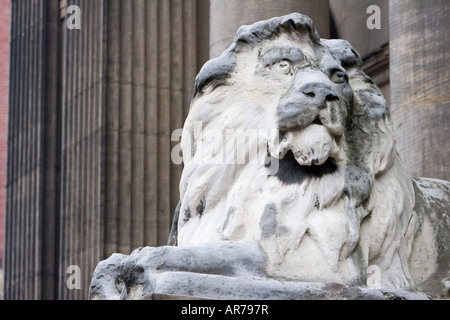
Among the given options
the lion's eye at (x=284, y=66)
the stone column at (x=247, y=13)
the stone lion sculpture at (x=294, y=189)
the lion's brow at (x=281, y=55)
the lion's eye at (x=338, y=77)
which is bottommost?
the stone lion sculpture at (x=294, y=189)

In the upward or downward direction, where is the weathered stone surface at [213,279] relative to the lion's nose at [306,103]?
downward

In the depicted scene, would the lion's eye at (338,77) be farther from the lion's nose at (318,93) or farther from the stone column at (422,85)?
the stone column at (422,85)

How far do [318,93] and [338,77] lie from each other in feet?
1.30

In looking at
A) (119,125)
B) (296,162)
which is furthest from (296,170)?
(119,125)

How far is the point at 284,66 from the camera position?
8242 mm

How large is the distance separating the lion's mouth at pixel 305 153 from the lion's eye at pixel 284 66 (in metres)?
0.44

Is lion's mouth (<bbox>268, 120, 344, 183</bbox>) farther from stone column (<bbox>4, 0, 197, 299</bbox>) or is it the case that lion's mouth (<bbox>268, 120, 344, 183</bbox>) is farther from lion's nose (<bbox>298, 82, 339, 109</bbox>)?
stone column (<bbox>4, 0, 197, 299</bbox>)

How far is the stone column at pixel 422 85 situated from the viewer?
43.1ft

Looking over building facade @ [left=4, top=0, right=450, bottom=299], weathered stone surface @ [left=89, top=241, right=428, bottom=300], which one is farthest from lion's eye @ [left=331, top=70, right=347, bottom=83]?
building facade @ [left=4, top=0, right=450, bottom=299]

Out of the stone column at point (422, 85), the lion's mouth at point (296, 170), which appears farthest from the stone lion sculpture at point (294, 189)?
the stone column at point (422, 85)

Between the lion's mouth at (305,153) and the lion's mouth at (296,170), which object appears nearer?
the lion's mouth at (305,153)

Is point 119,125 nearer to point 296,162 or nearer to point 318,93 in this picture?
point 296,162

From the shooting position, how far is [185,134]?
8.45 meters
